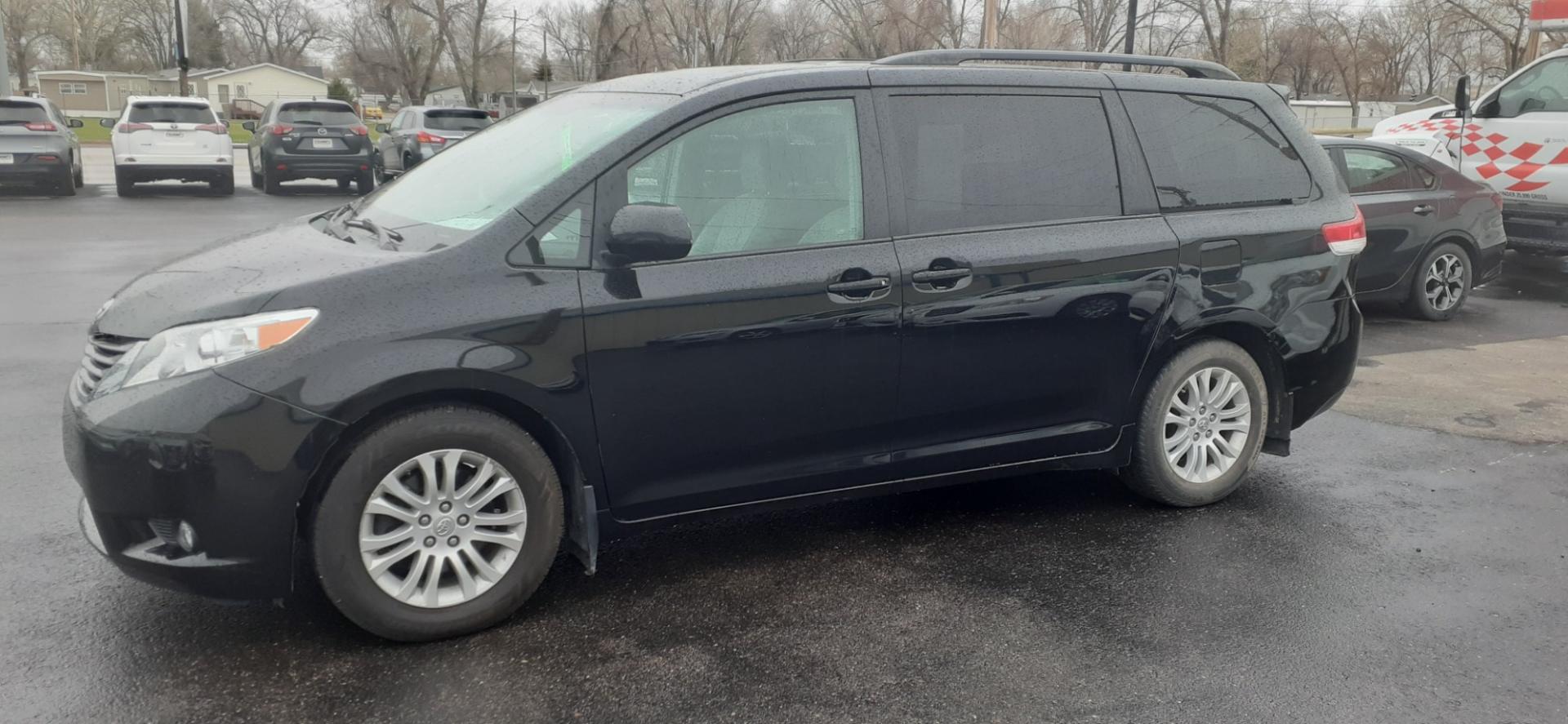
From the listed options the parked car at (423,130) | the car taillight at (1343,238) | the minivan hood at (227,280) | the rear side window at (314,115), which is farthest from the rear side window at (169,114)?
the car taillight at (1343,238)

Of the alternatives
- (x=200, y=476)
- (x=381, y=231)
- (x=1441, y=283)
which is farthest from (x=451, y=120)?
(x=200, y=476)

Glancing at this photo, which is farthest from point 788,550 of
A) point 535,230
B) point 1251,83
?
point 1251,83

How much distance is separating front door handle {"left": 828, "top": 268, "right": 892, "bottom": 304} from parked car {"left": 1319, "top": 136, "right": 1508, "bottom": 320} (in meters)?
6.46

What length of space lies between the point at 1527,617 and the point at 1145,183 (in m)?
1.97

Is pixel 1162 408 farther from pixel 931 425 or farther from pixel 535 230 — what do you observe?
pixel 535 230

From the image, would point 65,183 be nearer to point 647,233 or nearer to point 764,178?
point 764,178

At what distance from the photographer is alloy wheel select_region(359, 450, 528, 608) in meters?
3.40

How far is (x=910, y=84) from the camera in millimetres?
4195

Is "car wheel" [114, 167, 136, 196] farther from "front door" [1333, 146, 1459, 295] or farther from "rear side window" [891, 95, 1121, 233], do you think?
"rear side window" [891, 95, 1121, 233]

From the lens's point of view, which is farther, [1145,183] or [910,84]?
[1145,183]

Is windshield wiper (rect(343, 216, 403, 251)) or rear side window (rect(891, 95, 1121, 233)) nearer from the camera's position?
windshield wiper (rect(343, 216, 403, 251))

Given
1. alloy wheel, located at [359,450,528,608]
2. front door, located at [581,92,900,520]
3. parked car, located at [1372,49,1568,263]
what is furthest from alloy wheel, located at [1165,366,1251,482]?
parked car, located at [1372,49,1568,263]

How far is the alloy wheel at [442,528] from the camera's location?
11.2 ft

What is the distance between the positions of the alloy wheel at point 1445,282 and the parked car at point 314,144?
16.7 m
